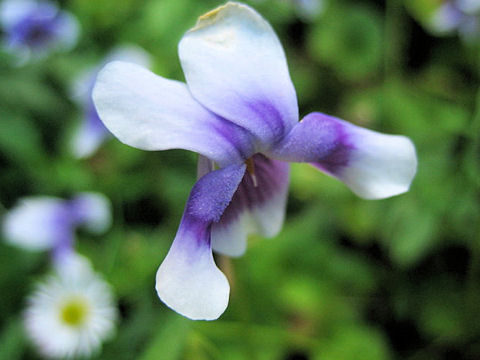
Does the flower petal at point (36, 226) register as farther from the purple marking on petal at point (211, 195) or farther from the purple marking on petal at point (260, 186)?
the purple marking on petal at point (211, 195)

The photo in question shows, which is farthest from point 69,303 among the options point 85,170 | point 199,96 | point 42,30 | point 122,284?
point 199,96

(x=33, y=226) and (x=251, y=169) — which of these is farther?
(x=33, y=226)

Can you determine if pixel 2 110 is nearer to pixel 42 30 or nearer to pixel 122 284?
pixel 42 30

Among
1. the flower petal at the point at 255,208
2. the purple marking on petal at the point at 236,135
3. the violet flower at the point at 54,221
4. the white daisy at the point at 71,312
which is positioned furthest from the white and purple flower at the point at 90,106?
the purple marking on petal at the point at 236,135

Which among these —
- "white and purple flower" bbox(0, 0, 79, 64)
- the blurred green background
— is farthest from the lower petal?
"white and purple flower" bbox(0, 0, 79, 64)

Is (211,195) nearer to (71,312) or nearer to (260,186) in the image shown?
(260,186)

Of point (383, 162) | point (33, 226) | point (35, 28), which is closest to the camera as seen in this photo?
point (383, 162)

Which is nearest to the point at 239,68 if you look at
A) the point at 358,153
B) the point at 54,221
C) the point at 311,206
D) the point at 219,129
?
the point at 219,129
